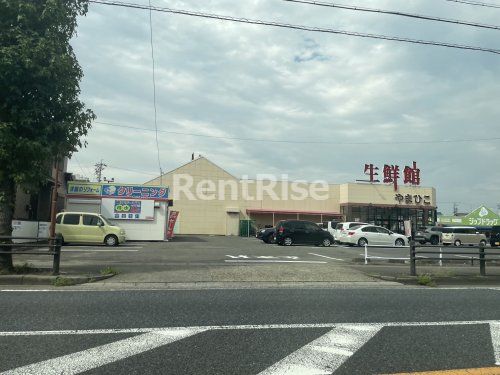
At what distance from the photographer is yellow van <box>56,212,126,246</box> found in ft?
71.0

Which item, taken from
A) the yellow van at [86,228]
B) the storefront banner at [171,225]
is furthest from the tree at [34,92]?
the storefront banner at [171,225]

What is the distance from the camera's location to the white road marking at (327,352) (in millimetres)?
4320

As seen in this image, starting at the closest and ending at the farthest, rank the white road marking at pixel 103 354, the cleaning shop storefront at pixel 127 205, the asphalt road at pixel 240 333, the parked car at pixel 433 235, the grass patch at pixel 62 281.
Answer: the white road marking at pixel 103 354, the asphalt road at pixel 240 333, the grass patch at pixel 62 281, the cleaning shop storefront at pixel 127 205, the parked car at pixel 433 235

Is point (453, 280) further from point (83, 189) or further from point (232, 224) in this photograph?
point (232, 224)

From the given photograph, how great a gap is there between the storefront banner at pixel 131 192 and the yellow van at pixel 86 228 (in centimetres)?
486

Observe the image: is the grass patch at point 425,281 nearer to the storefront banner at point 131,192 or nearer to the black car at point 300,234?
the black car at point 300,234

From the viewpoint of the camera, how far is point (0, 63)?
9.12m

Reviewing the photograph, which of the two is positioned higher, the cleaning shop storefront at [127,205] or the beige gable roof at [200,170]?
the beige gable roof at [200,170]

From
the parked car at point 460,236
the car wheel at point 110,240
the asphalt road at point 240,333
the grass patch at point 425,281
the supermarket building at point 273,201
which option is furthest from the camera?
the supermarket building at point 273,201

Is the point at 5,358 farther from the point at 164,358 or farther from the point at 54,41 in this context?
the point at 54,41

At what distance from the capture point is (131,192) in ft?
88.8

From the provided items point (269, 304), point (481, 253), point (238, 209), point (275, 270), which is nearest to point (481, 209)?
point (238, 209)

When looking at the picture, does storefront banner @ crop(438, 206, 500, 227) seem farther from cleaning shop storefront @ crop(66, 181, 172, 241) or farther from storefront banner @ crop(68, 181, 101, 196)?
storefront banner @ crop(68, 181, 101, 196)

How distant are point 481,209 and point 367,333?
1954 inches
